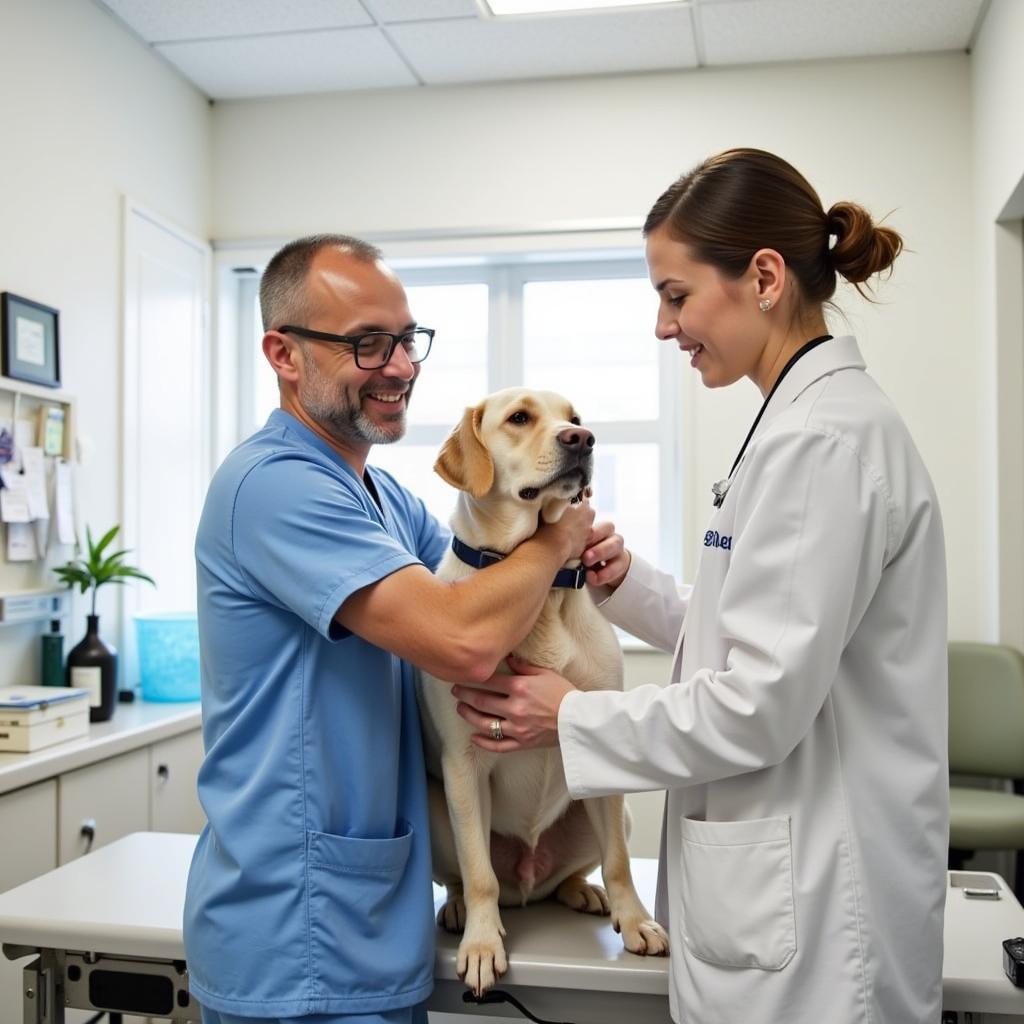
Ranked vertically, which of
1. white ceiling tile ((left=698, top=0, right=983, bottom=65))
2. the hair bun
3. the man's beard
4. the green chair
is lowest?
the green chair

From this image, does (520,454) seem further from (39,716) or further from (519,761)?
(39,716)

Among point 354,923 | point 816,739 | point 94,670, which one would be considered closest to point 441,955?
point 354,923

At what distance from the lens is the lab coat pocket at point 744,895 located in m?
1.14

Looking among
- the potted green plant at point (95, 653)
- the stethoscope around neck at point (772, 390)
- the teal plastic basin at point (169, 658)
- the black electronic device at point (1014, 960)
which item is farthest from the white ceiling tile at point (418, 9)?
the black electronic device at point (1014, 960)

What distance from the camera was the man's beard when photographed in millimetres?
1483

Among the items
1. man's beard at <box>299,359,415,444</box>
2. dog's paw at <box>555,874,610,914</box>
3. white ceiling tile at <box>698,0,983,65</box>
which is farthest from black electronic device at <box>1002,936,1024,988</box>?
white ceiling tile at <box>698,0,983,65</box>

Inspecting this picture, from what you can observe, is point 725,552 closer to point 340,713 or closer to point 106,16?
point 340,713

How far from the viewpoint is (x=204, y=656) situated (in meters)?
1.39

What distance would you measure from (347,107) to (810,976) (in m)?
3.78

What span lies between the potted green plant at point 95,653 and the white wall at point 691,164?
1.62 m

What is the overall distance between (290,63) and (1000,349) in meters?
2.67

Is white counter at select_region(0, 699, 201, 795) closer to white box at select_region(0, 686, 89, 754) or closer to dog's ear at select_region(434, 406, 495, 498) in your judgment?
white box at select_region(0, 686, 89, 754)

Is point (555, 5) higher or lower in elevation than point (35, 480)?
higher

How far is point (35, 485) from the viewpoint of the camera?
3014mm
